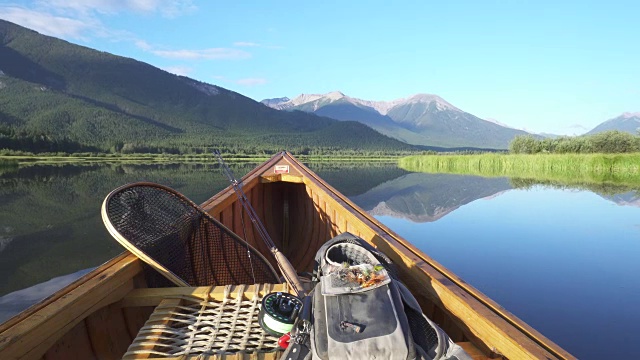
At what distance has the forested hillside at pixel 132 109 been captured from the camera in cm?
8469

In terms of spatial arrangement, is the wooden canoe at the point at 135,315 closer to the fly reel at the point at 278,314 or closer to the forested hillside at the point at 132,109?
the fly reel at the point at 278,314

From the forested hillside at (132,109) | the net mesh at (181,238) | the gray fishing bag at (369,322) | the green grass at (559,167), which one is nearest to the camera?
the gray fishing bag at (369,322)

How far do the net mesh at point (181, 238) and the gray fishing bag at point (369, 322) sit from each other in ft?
4.12

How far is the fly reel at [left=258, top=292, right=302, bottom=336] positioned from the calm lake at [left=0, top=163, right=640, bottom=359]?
9.23 ft

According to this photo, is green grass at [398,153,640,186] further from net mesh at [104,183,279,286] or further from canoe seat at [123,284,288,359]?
canoe seat at [123,284,288,359]

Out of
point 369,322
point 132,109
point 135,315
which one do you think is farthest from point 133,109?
point 369,322

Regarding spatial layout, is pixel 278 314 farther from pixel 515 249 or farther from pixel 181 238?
pixel 515 249

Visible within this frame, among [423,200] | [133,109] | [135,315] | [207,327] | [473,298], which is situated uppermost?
[133,109]

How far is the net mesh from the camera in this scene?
233cm

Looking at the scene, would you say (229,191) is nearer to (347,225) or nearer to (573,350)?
(347,225)

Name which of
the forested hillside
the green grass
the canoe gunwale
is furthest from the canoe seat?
the forested hillside

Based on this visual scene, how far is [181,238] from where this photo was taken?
106 inches

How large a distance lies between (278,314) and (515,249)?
223 inches

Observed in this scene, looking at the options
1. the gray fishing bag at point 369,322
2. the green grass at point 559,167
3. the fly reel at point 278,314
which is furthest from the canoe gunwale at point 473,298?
the green grass at point 559,167
